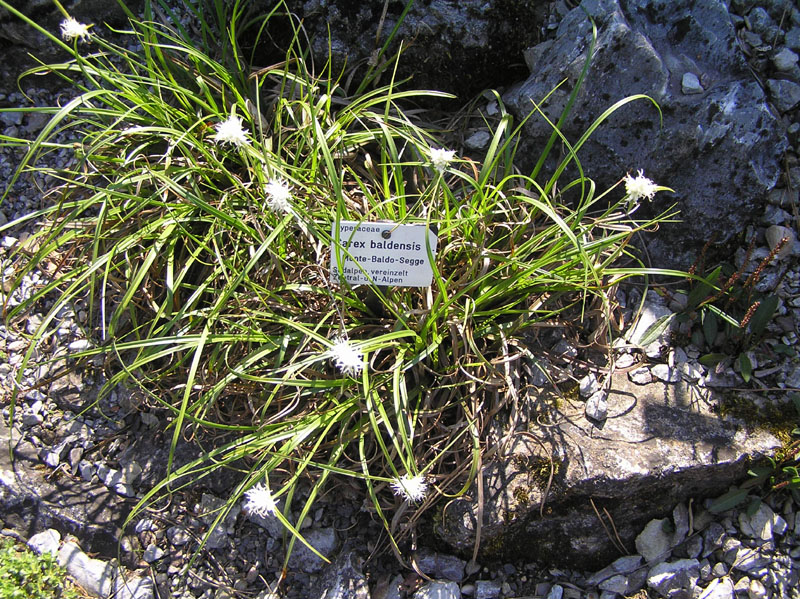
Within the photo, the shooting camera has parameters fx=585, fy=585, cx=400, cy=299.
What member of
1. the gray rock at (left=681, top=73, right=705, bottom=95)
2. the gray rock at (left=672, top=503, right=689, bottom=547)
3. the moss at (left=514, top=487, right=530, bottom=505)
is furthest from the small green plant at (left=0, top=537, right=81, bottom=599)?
the gray rock at (left=681, top=73, right=705, bottom=95)

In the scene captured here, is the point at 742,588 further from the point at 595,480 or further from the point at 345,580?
the point at 345,580

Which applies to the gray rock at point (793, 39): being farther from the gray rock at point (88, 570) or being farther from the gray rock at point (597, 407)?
Answer: the gray rock at point (88, 570)

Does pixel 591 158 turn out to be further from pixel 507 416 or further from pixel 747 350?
pixel 507 416

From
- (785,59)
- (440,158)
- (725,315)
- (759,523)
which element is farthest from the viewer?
(785,59)

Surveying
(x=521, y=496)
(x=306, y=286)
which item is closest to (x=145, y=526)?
(x=306, y=286)

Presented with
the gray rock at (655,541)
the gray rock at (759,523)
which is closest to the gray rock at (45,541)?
the gray rock at (655,541)
